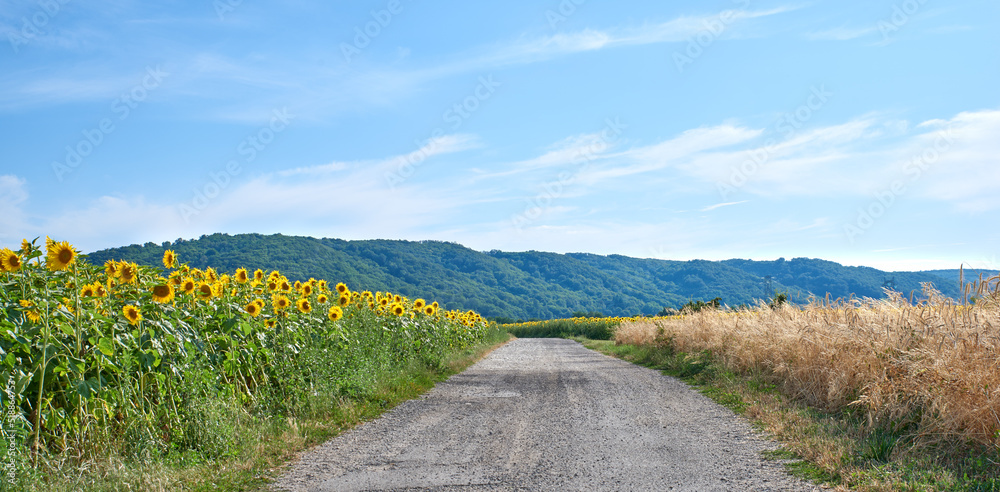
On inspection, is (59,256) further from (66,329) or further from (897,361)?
(897,361)

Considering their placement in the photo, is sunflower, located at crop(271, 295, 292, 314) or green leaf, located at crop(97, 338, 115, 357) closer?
green leaf, located at crop(97, 338, 115, 357)

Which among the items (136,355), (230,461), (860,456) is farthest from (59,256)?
(860,456)

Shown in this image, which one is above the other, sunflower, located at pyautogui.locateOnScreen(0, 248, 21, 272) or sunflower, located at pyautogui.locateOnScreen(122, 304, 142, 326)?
sunflower, located at pyautogui.locateOnScreen(0, 248, 21, 272)

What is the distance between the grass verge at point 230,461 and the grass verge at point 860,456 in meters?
4.57

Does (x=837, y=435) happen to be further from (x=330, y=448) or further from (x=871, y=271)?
(x=871, y=271)

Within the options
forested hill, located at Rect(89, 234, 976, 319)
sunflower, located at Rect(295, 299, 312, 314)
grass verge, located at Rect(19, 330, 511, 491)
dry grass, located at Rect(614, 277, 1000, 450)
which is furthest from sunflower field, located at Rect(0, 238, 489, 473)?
forested hill, located at Rect(89, 234, 976, 319)

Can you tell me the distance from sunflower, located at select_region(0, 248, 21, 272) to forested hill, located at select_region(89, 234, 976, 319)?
160 feet

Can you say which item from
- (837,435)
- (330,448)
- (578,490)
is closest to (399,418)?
(330,448)

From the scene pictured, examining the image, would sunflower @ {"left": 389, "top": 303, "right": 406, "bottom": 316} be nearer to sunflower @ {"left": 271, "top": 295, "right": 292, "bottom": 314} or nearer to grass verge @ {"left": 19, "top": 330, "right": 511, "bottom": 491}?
grass verge @ {"left": 19, "top": 330, "right": 511, "bottom": 491}

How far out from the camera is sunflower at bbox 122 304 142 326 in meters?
5.28

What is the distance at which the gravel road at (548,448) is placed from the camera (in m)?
5.04

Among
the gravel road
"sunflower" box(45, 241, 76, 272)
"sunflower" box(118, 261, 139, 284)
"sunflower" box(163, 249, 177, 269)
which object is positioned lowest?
the gravel road

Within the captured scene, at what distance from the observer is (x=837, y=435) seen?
20.7 feet

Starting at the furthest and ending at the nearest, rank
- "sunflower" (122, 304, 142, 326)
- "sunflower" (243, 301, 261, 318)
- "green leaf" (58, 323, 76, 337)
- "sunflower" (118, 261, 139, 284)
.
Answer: "sunflower" (243, 301, 261, 318) < "sunflower" (118, 261, 139, 284) < "sunflower" (122, 304, 142, 326) < "green leaf" (58, 323, 76, 337)
